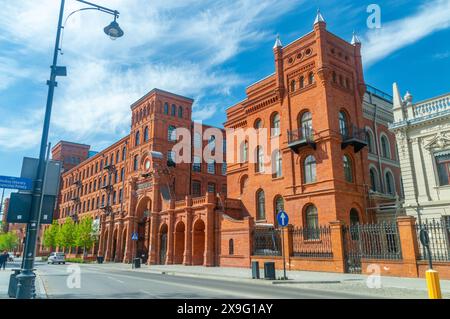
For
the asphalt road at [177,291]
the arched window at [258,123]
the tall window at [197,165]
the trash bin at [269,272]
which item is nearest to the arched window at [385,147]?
the arched window at [258,123]

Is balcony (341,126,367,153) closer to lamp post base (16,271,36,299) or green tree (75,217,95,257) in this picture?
lamp post base (16,271,36,299)

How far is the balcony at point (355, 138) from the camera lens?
26812 millimetres

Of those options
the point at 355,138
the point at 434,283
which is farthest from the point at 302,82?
the point at 434,283

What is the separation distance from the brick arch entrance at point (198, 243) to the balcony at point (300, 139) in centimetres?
1177

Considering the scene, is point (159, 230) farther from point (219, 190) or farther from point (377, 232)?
point (377, 232)

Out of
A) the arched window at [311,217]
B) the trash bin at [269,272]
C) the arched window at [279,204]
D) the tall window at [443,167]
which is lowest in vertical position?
the trash bin at [269,272]

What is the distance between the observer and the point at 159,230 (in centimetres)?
3862

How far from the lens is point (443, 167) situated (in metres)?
22.0

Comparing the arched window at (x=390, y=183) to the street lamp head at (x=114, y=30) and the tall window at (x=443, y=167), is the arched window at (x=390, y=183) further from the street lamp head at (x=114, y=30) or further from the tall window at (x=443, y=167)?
the street lamp head at (x=114, y=30)

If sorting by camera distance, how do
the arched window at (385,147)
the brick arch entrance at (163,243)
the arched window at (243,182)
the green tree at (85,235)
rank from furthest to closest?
the green tree at (85,235) → the brick arch entrance at (163,243) → the arched window at (243,182) → the arched window at (385,147)

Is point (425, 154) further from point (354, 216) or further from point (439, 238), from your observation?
point (439, 238)

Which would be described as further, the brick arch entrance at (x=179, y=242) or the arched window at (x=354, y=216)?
the brick arch entrance at (x=179, y=242)

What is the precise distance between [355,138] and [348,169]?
2.73 m

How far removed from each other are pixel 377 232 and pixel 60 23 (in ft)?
60.9
